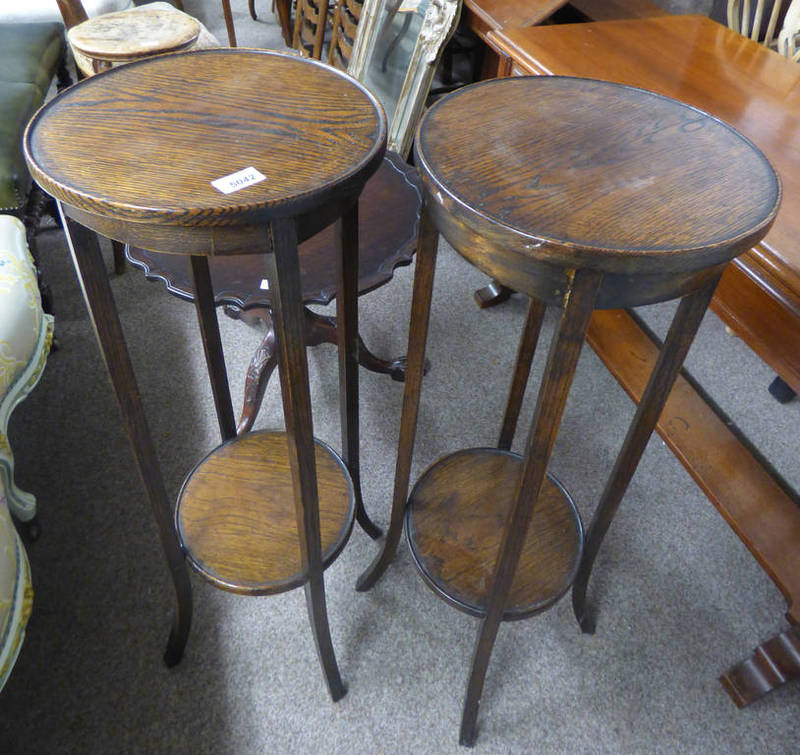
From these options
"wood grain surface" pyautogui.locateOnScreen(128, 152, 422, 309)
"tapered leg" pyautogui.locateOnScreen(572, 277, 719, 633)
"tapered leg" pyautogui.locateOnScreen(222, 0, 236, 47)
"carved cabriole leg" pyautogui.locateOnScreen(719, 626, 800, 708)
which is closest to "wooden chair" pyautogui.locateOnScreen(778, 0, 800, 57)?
"wood grain surface" pyautogui.locateOnScreen(128, 152, 422, 309)

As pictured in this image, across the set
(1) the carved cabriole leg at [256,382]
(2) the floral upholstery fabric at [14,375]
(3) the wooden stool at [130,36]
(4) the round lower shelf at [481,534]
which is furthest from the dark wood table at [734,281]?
(2) the floral upholstery fabric at [14,375]

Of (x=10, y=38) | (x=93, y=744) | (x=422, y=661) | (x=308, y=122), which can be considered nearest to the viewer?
(x=308, y=122)

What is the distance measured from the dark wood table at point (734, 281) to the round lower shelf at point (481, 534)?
365 millimetres

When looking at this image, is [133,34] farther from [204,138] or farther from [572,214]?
[572,214]

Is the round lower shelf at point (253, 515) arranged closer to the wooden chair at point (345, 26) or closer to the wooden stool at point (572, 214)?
the wooden stool at point (572, 214)

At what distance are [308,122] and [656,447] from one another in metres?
1.14

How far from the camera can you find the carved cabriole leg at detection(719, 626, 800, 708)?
103 centimetres

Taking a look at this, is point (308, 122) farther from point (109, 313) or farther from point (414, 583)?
point (414, 583)

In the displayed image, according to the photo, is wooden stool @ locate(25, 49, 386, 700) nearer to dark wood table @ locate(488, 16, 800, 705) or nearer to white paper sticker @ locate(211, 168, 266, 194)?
white paper sticker @ locate(211, 168, 266, 194)

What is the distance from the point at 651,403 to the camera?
83cm

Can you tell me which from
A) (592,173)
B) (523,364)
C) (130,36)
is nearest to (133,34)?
(130,36)

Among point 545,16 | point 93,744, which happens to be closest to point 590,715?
point 93,744

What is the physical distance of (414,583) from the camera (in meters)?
1.20

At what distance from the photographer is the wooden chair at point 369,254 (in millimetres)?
1127
